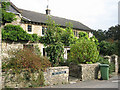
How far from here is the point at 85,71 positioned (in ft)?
30.0

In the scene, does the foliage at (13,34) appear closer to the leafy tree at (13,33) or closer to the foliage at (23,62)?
the leafy tree at (13,33)

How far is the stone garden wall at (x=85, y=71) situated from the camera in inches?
356

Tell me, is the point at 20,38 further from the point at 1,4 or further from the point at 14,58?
the point at 14,58

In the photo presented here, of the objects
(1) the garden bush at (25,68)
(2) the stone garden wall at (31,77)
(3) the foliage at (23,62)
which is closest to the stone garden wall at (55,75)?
(2) the stone garden wall at (31,77)

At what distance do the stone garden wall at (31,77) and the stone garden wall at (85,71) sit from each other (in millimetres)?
1383

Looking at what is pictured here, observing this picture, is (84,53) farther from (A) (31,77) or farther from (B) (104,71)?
(A) (31,77)

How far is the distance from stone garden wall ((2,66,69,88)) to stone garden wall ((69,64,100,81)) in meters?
1.38

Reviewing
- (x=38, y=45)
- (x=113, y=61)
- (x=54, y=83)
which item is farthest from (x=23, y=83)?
(x=113, y=61)

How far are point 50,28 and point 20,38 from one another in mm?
5348

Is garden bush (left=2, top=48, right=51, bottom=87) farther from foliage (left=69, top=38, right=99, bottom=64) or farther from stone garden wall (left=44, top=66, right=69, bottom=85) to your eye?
foliage (left=69, top=38, right=99, bottom=64)

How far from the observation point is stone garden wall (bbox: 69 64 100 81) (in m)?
9.04

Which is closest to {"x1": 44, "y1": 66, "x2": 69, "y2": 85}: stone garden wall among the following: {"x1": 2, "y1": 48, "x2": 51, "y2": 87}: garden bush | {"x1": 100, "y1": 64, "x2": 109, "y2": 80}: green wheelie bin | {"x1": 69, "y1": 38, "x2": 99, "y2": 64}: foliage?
{"x1": 2, "y1": 48, "x2": 51, "y2": 87}: garden bush

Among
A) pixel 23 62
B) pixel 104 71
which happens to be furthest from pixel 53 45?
pixel 104 71

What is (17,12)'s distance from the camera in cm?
1552
